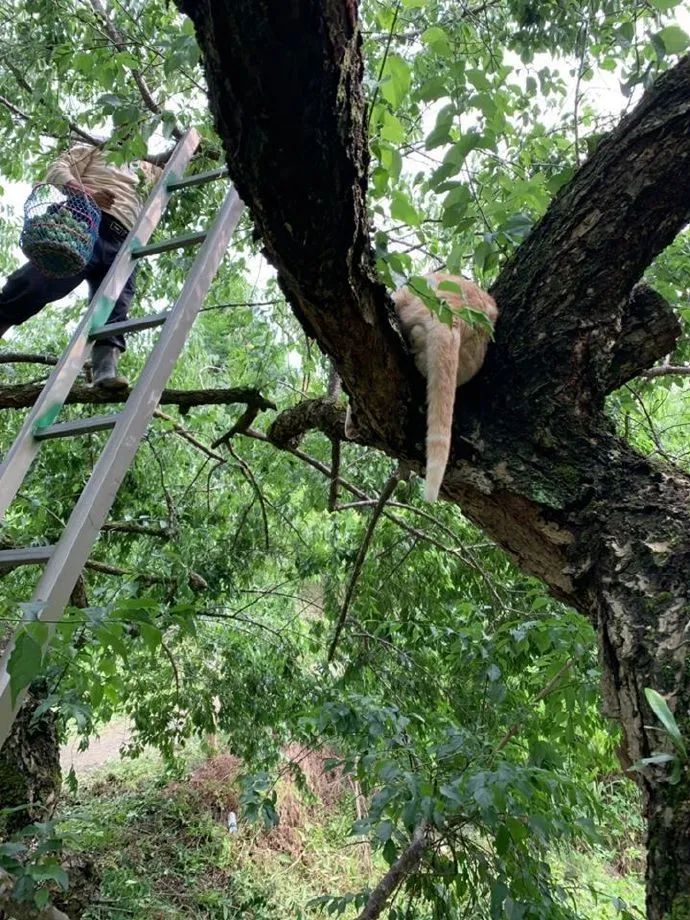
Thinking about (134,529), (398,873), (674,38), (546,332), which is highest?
(674,38)

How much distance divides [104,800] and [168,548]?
4245 mm

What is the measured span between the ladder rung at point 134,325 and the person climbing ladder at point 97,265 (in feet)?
1.30

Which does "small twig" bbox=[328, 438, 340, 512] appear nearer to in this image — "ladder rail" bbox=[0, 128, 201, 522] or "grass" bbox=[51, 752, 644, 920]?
"ladder rail" bbox=[0, 128, 201, 522]

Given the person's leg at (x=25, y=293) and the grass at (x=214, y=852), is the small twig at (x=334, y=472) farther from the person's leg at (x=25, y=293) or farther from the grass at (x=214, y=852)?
the grass at (x=214, y=852)

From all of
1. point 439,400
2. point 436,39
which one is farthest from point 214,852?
point 436,39

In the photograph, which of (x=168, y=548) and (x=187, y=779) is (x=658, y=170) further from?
(x=187, y=779)

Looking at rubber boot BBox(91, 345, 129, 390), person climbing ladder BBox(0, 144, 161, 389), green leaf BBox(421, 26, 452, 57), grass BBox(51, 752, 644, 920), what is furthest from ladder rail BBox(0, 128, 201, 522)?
grass BBox(51, 752, 644, 920)

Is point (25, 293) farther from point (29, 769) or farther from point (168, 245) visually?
point (29, 769)

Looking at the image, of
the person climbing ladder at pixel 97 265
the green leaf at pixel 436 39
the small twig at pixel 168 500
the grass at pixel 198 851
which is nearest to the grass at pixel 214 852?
the grass at pixel 198 851

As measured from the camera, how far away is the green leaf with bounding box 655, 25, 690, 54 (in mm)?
1390

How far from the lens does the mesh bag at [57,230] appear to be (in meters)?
2.08

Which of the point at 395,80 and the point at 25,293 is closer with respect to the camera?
the point at 395,80

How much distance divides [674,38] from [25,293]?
234cm

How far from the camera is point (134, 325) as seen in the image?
2141 millimetres
